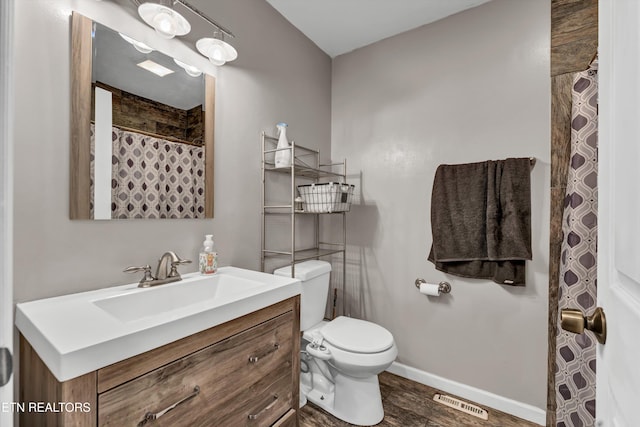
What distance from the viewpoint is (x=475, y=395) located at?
1773 mm

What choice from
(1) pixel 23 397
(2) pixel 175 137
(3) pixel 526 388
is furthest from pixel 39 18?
(3) pixel 526 388

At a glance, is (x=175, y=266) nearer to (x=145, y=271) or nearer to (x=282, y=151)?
(x=145, y=271)

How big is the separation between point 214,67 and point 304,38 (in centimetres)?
94

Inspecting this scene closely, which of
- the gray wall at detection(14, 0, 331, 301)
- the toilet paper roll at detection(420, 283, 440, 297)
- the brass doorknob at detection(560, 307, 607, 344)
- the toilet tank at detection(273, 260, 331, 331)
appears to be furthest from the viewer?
the toilet paper roll at detection(420, 283, 440, 297)

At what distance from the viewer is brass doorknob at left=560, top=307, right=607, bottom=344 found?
484 mm

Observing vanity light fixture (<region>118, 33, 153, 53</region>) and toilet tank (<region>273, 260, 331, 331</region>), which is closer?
vanity light fixture (<region>118, 33, 153, 53</region>)

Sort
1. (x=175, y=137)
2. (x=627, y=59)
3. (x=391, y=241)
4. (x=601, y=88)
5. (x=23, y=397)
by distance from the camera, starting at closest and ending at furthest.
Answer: (x=627, y=59) < (x=601, y=88) < (x=23, y=397) < (x=175, y=137) < (x=391, y=241)

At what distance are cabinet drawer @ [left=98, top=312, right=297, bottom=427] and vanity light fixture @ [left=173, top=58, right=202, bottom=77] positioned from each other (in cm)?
123

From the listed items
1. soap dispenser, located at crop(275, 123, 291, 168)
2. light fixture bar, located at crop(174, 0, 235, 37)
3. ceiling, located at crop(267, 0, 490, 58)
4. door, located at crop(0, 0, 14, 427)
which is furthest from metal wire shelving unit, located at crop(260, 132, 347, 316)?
door, located at crop(0, 0, 14, 427)

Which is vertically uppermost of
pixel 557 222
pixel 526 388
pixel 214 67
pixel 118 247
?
pixel 214 67

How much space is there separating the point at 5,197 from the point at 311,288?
1.53 m

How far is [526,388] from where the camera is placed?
64.4 inches

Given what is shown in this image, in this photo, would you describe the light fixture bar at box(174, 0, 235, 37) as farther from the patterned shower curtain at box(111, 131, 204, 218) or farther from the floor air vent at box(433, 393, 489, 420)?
the floor air vent at box(433, 393, 489, 420)

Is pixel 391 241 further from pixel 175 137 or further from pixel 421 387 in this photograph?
pixel 175 137
